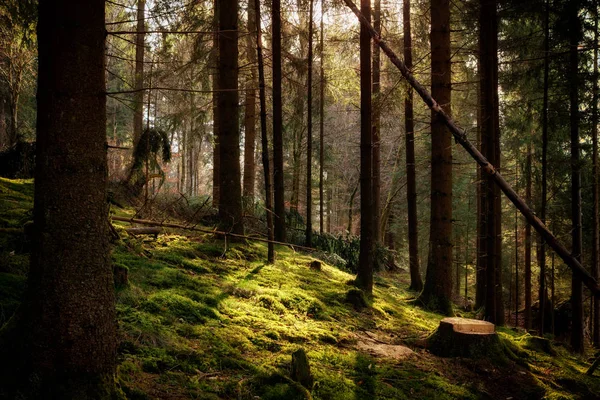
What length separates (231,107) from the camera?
909 centimetres

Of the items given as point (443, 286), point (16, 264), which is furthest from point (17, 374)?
point (443, 286)

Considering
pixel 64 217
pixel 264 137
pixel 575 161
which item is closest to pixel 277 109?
pixel 264 137

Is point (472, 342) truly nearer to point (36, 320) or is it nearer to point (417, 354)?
point (417, 354)

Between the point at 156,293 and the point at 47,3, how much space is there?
3.43m

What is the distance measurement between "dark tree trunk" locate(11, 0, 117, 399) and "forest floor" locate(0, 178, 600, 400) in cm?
55

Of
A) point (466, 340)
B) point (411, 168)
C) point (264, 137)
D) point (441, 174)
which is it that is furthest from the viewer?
point (411, 168)

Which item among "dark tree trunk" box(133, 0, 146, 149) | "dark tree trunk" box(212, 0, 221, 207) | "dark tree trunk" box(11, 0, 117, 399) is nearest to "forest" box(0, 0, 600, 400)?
"dark tree trunk" box(11, 0, 117, 399)

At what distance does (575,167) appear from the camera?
32.4 feet

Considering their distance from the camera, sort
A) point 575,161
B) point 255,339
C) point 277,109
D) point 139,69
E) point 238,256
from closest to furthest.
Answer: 1. point 255,339
2. point 238,256
3. point 575,161
4. point 277,109
5. point 139,69

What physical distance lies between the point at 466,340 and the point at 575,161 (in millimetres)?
6358

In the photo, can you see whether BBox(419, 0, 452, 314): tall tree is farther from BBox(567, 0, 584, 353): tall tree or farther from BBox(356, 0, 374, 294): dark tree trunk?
Result: BBox(567, 0, 584, 353): tall tree

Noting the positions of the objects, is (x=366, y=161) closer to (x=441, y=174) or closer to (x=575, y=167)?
(x=441, y=174)

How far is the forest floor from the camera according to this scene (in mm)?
3777

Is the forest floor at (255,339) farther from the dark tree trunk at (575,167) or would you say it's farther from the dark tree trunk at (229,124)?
the dark tree trunk at (575,167)
